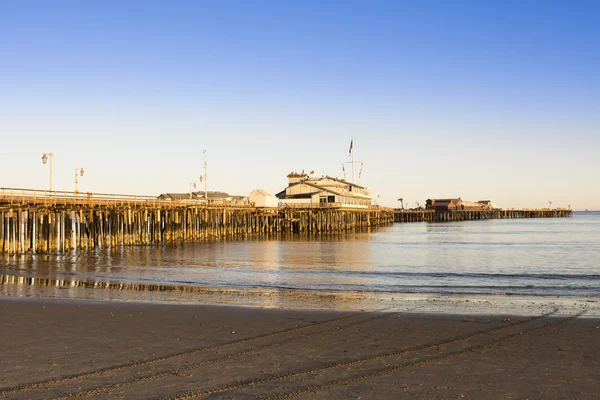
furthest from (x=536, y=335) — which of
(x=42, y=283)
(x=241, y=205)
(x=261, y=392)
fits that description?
(x=241, y=205)

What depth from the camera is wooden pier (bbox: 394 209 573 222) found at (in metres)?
153

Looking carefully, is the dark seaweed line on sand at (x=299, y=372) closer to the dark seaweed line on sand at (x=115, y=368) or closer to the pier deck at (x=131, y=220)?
the dark seaweed line on sand at (x=115, y=368)

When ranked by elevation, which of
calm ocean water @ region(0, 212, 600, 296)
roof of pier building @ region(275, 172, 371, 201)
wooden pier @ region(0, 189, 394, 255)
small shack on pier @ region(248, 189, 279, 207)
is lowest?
calm ocean water @ region(0, 212, 600, 296)

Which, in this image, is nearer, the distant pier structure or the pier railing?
the pier railing

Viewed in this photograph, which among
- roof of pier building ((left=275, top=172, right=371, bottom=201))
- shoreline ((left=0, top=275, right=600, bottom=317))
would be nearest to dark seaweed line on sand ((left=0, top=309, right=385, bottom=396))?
shoreline ((left=0, top=275, right=600, bottom=317))

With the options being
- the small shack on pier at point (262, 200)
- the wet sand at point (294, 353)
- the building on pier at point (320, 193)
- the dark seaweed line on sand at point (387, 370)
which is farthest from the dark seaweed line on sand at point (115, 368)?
the building on pier at point (320, 193)

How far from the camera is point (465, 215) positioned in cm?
16788

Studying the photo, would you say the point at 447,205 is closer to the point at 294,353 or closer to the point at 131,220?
the point at 131,220

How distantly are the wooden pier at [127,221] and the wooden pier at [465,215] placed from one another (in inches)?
2701

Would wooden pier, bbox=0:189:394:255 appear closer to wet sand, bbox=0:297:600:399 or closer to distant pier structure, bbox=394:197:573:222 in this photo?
wet sand, bbox=0:297:600:399

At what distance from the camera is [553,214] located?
19838 cm

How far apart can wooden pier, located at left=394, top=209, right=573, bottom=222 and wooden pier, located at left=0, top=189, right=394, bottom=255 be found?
6860 centimetres

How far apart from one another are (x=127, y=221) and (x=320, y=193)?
4747 centimetres

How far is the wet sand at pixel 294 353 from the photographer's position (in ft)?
26.1
